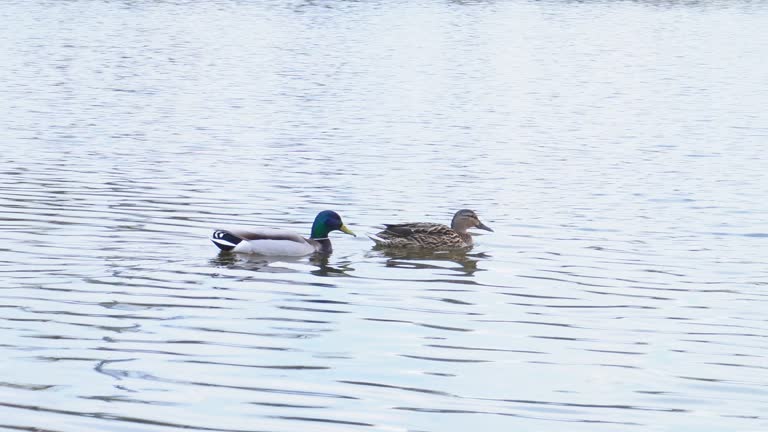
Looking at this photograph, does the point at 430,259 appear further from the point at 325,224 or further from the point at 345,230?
the point at 325,224

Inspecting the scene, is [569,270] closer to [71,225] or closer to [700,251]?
[700,251]

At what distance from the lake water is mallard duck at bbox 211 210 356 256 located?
0.52ft

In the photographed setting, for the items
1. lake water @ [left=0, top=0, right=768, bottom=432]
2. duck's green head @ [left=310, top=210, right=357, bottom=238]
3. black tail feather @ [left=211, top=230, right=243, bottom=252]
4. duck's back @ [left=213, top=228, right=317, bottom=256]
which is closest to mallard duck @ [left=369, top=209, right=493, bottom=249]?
lake water @ [left=0, top=0, right=768, bottom=432]

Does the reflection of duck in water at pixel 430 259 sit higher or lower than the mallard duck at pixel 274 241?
lower

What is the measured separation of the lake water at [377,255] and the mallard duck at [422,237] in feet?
0.80

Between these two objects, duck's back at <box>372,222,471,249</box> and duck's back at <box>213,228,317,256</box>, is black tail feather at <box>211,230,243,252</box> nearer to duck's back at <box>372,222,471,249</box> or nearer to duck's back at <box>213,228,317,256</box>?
duck's back at <box>213,228,317,256</box>

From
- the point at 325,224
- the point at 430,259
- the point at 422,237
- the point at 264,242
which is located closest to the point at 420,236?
the point at 422,237

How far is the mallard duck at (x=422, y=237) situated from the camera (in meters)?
16.8

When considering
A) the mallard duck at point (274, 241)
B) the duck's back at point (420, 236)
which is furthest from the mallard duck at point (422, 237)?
the mallard duck at point (274, 241)

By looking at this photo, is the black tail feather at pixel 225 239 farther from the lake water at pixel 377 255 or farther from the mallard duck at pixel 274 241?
the lake water at pixel 377 255

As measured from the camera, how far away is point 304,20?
237 ft

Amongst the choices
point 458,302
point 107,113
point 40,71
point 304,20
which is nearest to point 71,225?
point 458,302

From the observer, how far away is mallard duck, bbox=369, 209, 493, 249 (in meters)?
16.8

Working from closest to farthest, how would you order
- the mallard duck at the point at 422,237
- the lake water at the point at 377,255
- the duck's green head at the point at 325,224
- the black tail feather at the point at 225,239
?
the lake water at the point at 377,255 < the black tail feather at the point at 225,239 < the duck's green head at the point at 325,224 < the mallard duck at the point at 422,237
